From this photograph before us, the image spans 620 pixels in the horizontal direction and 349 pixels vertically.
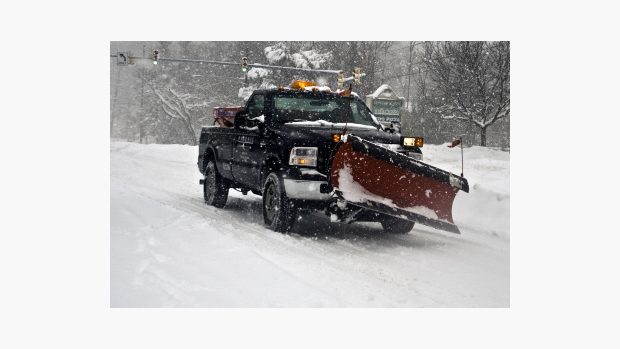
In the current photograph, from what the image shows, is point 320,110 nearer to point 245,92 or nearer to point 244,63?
point 244,63

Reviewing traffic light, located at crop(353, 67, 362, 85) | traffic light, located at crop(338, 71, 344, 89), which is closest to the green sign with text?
traffic light, located at crop(353, 67, 362, 85)

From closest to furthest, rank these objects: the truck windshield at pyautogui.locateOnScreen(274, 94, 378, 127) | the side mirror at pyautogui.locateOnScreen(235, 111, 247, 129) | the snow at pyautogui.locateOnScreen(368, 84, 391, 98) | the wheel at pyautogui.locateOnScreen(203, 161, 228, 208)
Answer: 1. the truck windshield at pyautogui.locateOnScreen(274, 94, 378, 127)
2. the side mirror at pyautogui.locateOnScreen(235, 111, 247, 129)
3. the snow at pyautogui.locateOnScreen(368, 84, 391, 98)
4. the wheel at pyautogui.locateOnScreen(203, 161, 228, 208)

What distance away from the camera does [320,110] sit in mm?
7309

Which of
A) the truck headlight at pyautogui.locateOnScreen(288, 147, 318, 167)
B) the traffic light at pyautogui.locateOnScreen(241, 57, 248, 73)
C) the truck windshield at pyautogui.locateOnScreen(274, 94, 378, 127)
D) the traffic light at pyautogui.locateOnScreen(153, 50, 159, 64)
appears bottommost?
the truck headlight at pyautogui.locateOnScreen(288, 147, 318, 167)

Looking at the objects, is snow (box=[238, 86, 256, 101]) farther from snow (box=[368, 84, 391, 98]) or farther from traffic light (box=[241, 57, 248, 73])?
snow (box=[368, 84, 391, 98])

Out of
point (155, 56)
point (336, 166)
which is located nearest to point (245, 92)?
point (155, 56)

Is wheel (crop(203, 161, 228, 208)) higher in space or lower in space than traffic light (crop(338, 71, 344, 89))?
lower

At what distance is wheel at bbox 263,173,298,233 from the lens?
21.4 feet

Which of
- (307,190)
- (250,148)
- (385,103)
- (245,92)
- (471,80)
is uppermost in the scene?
(471,80)

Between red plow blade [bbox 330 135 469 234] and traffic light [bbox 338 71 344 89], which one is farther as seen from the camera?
traffic light [bbox 338 71 344 89]

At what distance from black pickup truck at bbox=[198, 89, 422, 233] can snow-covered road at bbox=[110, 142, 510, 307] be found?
333mm

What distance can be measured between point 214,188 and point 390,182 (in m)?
3.19

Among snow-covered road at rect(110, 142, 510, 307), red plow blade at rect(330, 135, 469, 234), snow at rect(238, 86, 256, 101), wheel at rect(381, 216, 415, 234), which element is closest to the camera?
snow-covered road at rect(110, 142, 510, 307)
